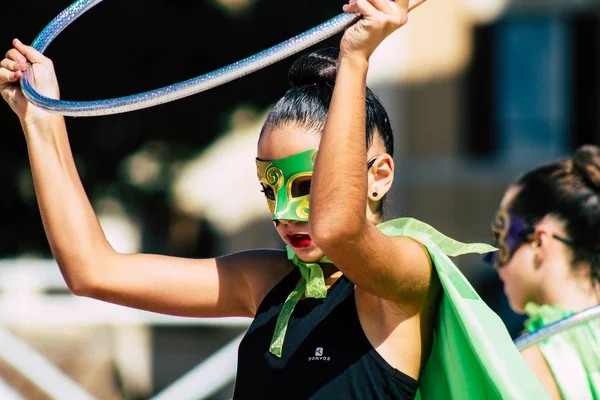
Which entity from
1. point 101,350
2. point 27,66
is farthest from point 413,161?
point 27,66

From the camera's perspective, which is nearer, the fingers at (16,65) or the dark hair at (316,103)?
the dark hair at (316,103)

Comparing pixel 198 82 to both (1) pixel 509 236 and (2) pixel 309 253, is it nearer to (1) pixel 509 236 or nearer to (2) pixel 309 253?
(2) pixel 309 253

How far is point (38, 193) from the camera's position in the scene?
2.50 m

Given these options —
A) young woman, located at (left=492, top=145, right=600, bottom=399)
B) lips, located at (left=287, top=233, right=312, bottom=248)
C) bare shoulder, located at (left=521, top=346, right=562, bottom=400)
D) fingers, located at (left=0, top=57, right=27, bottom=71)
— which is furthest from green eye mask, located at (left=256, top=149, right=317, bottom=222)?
young woman, located at (left=492, top=145, right=600, bottom=399)

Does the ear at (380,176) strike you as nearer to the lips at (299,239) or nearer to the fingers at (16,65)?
the lips at (299,239)

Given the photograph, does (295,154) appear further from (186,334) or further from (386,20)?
(186,334)

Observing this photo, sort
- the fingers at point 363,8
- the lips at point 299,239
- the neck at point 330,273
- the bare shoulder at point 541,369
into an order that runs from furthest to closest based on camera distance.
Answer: the bare shoulder at point 541,369 → the neck at point 330,273 → the lips at point 299,239 → the fingers at point 363,8

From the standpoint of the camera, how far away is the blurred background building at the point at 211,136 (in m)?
7.04

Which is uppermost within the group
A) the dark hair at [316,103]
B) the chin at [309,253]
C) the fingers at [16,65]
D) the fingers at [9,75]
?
the fingers at [16,65]

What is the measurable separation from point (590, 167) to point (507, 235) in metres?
0.33

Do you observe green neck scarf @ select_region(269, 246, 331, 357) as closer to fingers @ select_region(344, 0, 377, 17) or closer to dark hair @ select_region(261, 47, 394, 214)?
dark hair @ select_region(261, 47, 394, 214)

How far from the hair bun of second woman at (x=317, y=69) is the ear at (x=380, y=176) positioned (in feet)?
0.78

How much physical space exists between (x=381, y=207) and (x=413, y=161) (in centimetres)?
844

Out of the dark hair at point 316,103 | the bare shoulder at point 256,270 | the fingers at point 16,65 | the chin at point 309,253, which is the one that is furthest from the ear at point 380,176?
the fingers at point 16,65
